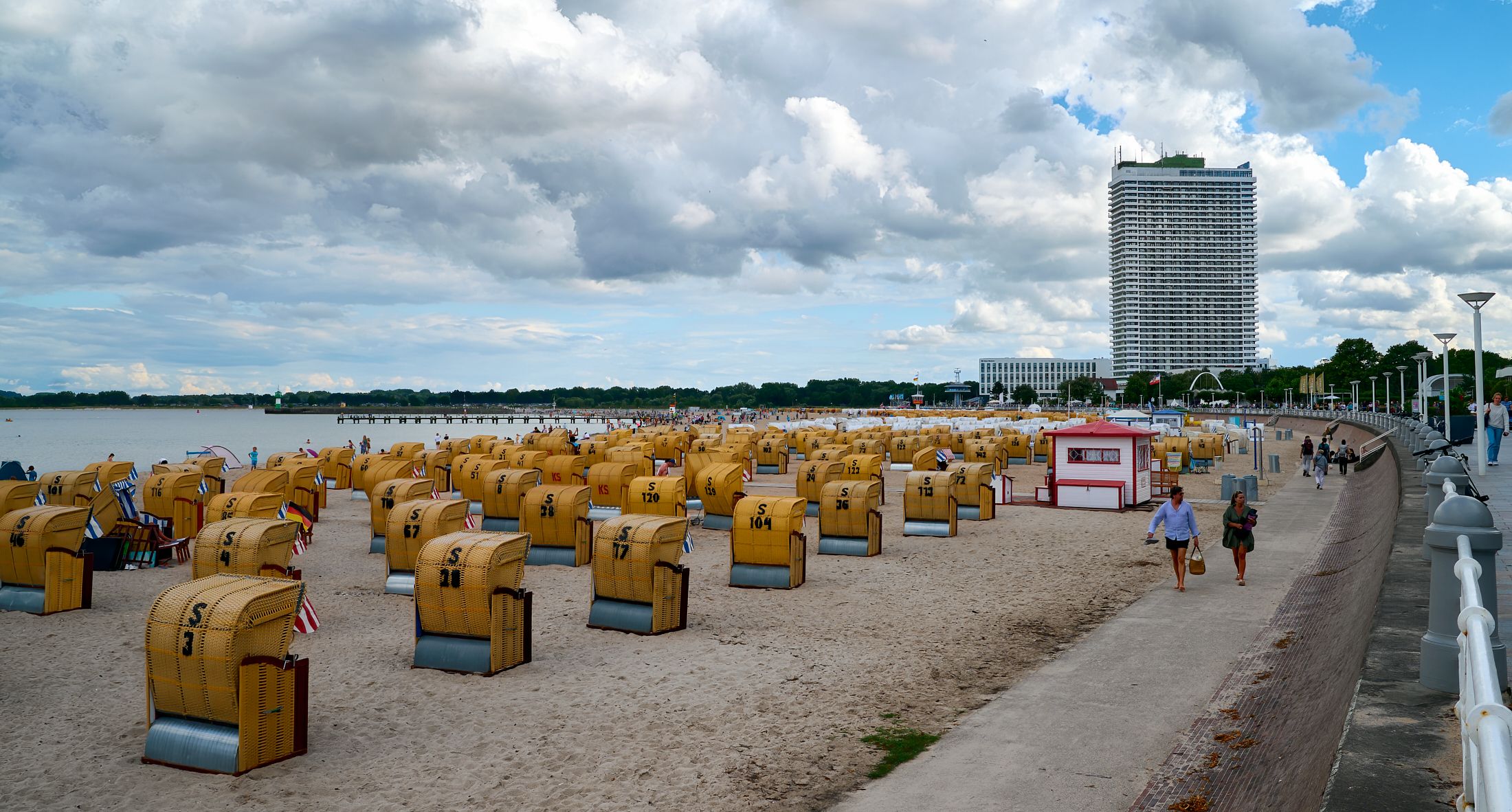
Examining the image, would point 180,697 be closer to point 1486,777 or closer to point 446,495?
point 1486,777

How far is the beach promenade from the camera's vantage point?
809 centimetres

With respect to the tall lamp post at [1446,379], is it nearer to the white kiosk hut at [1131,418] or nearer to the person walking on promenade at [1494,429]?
the person walking on promenade at [1494,429]

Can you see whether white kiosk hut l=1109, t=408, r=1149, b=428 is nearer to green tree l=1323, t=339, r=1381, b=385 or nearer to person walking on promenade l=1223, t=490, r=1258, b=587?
person walking on promenade l=1223, t=490, r=1258, b=587

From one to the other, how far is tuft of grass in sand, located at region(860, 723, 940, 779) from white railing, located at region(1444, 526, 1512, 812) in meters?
4.82

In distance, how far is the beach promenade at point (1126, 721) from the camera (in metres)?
8.09

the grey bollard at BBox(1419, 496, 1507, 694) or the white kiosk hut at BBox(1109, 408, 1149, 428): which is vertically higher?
the white kiosk hut at BBox(1109, 408, 1149, 428)

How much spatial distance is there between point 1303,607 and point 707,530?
15.0 meters

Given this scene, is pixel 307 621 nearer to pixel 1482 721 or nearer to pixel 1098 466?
pixel 1482 721

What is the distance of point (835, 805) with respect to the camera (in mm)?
8094

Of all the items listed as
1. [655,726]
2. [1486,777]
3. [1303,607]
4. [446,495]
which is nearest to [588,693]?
[655,726]

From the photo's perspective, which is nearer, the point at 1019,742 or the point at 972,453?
the point at 1019,742

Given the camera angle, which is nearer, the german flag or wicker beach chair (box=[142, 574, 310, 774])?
wicker beach chair (box=[142, 574, 310, 774])

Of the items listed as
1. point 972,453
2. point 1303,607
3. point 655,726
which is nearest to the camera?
point 655,726

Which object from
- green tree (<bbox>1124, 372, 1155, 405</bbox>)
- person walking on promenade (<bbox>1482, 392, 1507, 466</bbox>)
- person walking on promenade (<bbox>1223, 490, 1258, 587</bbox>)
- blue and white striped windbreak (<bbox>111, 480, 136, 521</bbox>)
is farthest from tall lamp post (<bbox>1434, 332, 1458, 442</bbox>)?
green tree (<bbox>1124, 372, 1155, 405</bbox>)
